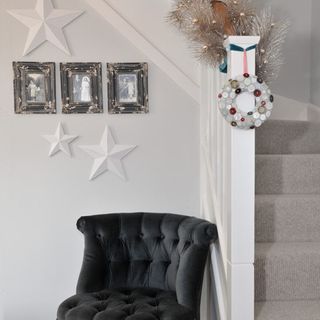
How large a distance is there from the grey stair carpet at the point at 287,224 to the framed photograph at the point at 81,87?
994 millimetres

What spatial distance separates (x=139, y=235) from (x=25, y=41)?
133cm

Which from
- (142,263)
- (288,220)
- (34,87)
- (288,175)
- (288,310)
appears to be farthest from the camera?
(34,87)

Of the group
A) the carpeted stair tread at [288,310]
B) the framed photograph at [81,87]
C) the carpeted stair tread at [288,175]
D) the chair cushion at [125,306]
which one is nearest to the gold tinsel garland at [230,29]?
the carpeted stair tread at [288,175]

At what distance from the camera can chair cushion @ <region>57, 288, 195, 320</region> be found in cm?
192

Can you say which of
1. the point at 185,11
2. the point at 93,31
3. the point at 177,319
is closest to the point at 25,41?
the point at 93,31

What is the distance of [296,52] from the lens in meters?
3.17

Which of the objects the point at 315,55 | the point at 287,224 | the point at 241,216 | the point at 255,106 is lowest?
the point at 287,224

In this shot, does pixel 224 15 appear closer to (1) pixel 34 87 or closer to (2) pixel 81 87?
(2) pixel 81 87

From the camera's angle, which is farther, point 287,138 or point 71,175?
point 71,175

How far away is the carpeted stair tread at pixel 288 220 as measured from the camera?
1991 mm

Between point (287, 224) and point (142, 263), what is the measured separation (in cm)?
85

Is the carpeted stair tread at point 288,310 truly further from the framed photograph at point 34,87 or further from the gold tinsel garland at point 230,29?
the framed photograph at point 34,87

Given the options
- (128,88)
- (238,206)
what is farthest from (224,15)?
(128,88)

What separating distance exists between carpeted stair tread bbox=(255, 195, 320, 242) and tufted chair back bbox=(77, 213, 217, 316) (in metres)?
0.36
